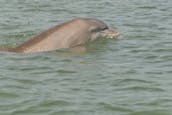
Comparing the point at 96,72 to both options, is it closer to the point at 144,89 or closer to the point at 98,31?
the point at 144,89

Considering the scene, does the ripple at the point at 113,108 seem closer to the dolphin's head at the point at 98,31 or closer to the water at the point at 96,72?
the water at the point at 96,72

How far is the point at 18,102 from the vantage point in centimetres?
920

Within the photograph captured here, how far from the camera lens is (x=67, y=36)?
44.0ft

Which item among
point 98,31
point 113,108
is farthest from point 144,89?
point 98,31

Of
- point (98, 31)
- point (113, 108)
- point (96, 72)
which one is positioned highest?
point (98, 31)

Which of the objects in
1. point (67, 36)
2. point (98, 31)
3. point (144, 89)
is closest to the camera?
point (144, 89)

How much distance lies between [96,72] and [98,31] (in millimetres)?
3361

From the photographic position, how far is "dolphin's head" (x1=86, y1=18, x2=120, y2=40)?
46.0 feet

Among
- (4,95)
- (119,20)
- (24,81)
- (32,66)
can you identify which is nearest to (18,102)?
(4,95)

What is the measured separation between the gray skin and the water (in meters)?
0.25

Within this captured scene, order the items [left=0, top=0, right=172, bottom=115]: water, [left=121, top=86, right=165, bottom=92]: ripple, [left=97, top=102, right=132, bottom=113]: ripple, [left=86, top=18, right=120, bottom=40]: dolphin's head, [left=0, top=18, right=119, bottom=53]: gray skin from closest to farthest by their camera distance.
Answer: [left=97, top=102, right=132, bottom=113]: ripple → [left=0, top=0, right=172, bottom=115]: water → [left=121, top=86, right=165, bottom=92]: ripple → [left=0, top=18, right=119, bottom=53]: gray skin → [left=86, top=18, right=120, bottom=40]: dolphin's head

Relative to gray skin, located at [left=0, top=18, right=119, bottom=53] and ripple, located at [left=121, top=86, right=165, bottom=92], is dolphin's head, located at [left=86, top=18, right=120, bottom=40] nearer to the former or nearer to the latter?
gray skin, located at [left=0, top=18, right=119, bottom=53]

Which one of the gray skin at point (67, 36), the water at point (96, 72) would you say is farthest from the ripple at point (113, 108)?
the gray skin at point (67, 36)

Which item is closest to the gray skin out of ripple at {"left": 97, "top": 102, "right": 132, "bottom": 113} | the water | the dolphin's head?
the dolphin's head
